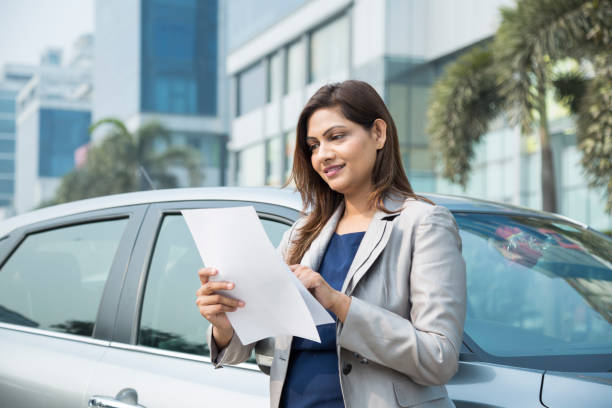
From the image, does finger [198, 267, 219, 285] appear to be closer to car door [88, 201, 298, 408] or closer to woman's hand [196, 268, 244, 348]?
woman's hand [196, 268, 244, 348]

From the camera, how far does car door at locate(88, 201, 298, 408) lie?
2426 mm

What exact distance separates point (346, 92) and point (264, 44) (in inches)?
1397

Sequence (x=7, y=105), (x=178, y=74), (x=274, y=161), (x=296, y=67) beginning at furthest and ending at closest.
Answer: (x=7, y=105), (x=178, y=74), (x=274, y=161), (x=296, y=67)

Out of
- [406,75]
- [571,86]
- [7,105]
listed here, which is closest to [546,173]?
[571,86]

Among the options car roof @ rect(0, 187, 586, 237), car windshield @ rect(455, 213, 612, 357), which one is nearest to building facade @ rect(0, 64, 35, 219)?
car roof @ rect(0, 187, 586, 237)

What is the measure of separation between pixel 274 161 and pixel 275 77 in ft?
12.8

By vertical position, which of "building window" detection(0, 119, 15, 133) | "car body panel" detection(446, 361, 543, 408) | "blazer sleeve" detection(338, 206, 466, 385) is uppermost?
"building window" detection(0, 119, 15, 133)

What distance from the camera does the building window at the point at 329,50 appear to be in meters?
29.3

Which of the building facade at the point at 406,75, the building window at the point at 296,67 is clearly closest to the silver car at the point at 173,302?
the building facade at the point at 406,75

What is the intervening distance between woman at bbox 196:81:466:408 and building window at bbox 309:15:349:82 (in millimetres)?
26552

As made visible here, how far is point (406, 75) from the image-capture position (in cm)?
2548

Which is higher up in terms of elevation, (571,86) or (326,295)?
(571,86)

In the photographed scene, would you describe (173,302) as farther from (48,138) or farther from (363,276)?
(48,138)

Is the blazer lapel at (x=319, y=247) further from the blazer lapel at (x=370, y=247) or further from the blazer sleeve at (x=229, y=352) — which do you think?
the blazer sleeve at (x=229, y=352)
